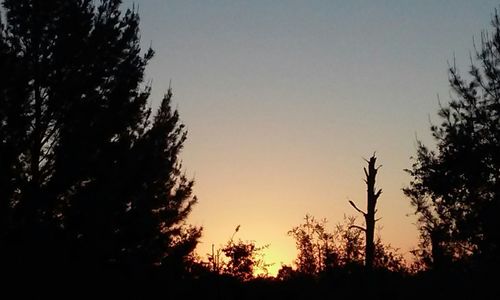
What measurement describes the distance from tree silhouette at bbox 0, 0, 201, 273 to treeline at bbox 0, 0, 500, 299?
0.04 m

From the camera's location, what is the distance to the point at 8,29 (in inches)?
731

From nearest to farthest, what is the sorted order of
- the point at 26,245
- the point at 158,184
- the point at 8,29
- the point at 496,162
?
1. the point at 26,245
2. the point at 8,29
3. the point at 496,162
4. the point at 158,184

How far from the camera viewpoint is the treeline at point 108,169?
17.1 m

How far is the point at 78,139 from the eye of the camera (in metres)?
18.3

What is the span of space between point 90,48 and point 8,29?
7.55 ft

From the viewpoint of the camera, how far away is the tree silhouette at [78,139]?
1738cm

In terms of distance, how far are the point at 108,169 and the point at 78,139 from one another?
1195mm

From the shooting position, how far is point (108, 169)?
18.7 meters

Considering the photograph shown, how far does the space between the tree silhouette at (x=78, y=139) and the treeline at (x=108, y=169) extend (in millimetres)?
35

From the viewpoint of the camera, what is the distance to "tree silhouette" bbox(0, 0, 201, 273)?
17375 mm

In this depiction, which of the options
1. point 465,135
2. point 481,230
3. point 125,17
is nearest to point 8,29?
point 125,17

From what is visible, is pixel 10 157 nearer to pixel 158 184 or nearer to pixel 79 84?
pixel 79 84

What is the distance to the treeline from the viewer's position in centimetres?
1708

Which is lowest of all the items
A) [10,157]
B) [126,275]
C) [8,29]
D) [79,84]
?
[126,275]
